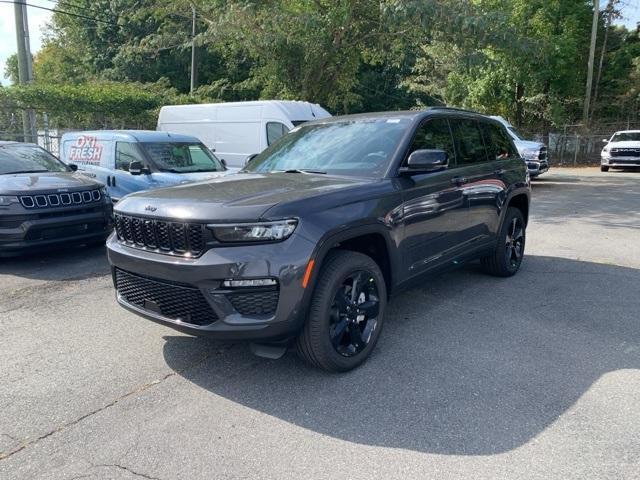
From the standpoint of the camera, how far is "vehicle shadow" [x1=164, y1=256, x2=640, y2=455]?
3137 millimetres

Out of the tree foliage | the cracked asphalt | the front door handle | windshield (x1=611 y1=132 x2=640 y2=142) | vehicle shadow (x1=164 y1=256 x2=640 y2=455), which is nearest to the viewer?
the cracked asphalt

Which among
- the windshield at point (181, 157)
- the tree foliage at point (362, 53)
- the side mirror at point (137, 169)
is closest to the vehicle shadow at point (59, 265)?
the side mirror at point (137, 169)

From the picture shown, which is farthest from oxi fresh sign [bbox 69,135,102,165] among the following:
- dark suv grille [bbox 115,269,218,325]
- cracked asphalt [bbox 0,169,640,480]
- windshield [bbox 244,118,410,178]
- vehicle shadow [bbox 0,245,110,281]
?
dark suv grille [bbox 115,269,218,325]

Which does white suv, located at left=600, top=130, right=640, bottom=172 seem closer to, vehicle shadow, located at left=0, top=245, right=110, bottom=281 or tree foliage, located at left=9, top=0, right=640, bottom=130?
tree foliage, located at left=9, top=0, right=640, bottom=130

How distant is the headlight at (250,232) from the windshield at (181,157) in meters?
6.35

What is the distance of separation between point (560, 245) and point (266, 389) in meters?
6.24

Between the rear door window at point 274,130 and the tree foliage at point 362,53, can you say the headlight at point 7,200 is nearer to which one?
the rear door window at point 274,130

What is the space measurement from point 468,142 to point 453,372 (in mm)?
2632

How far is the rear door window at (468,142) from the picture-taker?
5293 millimetres

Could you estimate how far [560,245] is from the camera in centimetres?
825

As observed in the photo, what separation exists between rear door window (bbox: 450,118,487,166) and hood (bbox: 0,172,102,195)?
4.95m

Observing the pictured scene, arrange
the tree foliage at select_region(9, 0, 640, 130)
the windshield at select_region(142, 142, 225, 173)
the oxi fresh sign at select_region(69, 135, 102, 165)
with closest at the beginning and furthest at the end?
the windshield at select_region(142, 142, 225, 173), the oxi fresh sign at select_region(69, 135, 102, 165), the tree foliage at select_region(9, 0, 640, 130)

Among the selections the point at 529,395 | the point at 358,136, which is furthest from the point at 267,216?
the point at 529,395

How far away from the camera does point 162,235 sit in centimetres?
358
